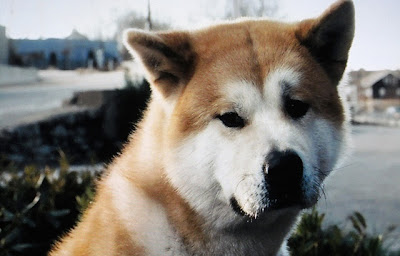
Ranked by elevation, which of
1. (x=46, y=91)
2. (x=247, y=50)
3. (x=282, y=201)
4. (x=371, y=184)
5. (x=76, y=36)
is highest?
(x=247, y=50)

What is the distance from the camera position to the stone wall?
24.6 feet

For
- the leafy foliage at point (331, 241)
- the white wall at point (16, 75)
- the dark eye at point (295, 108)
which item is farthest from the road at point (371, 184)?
the white wall at point (16, 75)

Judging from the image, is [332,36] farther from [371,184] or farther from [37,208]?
[371,184]

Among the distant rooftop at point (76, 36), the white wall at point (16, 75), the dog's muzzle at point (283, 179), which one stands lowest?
the white wall at point (16, 75)

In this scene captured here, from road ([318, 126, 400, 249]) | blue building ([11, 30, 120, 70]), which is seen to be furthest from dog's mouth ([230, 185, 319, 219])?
blue building ([11, 30, 120, 70])

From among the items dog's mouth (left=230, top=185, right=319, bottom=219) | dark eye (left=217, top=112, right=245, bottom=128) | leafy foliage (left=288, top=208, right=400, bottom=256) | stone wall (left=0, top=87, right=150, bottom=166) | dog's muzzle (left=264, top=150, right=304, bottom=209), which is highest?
dark eye (left=217, top=112, right=245, bottom=128)

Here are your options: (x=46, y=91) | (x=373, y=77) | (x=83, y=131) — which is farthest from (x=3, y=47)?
(x=373, y=77)

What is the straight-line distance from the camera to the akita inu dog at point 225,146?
2.26m

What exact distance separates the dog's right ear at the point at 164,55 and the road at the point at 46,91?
14.4 ft

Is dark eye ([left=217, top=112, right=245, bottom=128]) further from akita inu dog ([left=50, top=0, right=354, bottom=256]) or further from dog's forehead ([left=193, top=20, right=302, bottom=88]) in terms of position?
dog's forehead ([left=193, top=20, right=302, bottom=88])

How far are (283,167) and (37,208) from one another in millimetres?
2613

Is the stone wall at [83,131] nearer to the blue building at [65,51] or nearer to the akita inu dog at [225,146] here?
the blue building at [65,51]

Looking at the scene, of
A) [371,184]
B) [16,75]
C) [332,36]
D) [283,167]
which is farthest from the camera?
[16,75]

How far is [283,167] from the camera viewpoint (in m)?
2.11
